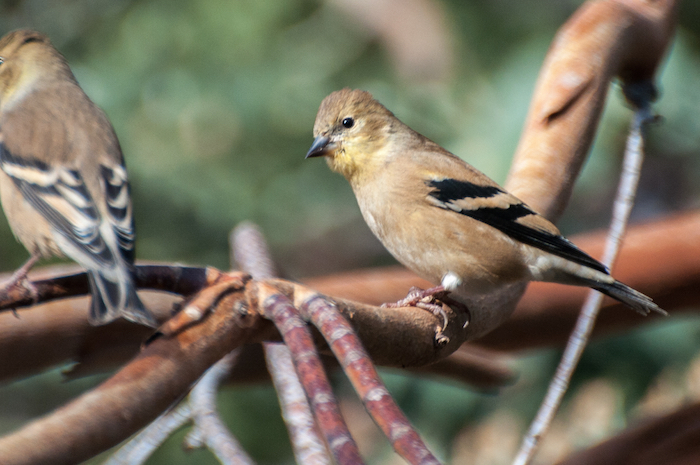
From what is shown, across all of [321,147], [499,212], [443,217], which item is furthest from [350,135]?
[499,212]

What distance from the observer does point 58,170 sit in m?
1.89

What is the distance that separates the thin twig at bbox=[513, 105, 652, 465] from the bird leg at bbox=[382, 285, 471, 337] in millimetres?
348

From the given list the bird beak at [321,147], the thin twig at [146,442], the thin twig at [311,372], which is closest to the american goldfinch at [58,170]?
the thin twig at [146,442]

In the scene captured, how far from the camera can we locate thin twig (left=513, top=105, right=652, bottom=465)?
1931mm

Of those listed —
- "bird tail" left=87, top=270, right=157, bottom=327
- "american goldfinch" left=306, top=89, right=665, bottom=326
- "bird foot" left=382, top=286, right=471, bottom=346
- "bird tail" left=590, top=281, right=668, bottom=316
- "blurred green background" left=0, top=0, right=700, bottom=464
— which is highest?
"blurred green background" left=0, top=0, right=700, bottom=464

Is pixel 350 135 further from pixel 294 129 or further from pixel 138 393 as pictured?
pixel 294 129

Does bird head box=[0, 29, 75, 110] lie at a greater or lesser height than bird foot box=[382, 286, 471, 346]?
greater

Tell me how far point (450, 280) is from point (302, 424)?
93 centimetres

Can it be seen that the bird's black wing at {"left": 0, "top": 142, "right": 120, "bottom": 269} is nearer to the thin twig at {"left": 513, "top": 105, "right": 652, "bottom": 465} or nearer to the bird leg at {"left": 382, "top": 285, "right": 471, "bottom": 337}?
the bird leg at {"left": 382, "top": 285, "right": 471, "bottom": 337}

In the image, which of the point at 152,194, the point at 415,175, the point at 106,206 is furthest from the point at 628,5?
the point at 152,194

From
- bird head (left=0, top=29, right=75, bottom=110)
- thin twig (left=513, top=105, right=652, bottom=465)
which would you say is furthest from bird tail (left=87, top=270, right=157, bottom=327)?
thin twig (left=513, top=105, right=652, bottom=465)

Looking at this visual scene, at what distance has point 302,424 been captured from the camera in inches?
55.3

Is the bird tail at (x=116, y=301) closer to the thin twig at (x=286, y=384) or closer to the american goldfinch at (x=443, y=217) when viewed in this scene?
the thin twig at (x=286, y=384)

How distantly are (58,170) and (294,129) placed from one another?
9.48 ft
